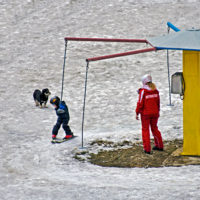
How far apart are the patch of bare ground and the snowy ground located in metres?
0.27

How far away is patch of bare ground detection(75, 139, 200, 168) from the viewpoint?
7.00 meters

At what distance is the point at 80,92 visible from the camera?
12953mm

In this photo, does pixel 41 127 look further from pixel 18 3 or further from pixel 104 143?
pixel 18 3

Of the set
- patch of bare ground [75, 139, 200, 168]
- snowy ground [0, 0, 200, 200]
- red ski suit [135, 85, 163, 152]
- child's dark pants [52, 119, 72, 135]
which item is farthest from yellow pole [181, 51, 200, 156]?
child's dark pants [52, 119, 72, 135]

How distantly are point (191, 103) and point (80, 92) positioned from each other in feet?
20.9

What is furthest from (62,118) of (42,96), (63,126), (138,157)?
(42,96)

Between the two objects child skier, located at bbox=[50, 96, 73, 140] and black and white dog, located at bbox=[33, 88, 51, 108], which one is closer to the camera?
child skier, located at bbox=[50, 96, 73, 140]

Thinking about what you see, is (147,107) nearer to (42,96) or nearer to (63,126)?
(63,126)

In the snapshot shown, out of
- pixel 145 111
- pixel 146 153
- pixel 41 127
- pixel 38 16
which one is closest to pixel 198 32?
pixel 145 111

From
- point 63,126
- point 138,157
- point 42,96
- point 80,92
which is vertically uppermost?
point 80,92

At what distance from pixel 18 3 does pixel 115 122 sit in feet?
48.1

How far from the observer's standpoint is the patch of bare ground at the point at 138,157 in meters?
7.00

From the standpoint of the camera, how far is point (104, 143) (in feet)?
27.1

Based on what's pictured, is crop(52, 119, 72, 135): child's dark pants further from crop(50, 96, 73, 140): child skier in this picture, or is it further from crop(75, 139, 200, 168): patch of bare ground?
crop(75, 139, 200, 168): patch of bare ground
